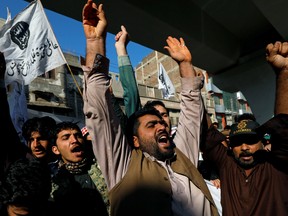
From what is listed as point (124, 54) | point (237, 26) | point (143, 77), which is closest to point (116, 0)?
point (124, 54)

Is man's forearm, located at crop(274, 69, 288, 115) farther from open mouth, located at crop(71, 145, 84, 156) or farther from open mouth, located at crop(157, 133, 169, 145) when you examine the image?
open mouth, located at crop(71, 145, 84, 156)

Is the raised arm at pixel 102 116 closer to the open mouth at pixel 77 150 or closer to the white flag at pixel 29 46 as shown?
the open mouth at pixel 77 150

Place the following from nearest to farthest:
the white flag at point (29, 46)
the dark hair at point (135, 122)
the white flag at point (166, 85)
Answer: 1. the dark hair at point (135, 122)
2. the white flag at point (29, 46)
3. the white flag at point (166, 85)

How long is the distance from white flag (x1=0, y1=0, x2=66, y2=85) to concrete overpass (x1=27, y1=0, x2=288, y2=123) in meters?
1.62

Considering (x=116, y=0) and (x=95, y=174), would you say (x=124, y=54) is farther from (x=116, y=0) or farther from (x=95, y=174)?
(x=95, y=174)

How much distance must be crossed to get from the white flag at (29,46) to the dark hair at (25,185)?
10.7 ft

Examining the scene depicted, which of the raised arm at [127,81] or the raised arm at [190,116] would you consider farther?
the raised arm at [127,81]

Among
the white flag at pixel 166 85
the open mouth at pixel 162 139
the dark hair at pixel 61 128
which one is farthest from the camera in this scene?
the white flag at pixel 166 85

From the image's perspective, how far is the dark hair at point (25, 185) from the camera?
155 centimetres

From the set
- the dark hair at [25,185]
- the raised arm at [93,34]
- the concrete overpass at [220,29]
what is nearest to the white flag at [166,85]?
the concrete overpass at [220,29]

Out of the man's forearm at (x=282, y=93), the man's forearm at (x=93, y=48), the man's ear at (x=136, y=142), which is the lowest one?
the man's ear at (x=136, y=142)

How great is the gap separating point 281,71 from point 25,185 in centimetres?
191

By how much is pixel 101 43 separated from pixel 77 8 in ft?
4.38

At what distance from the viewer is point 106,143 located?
183cm
